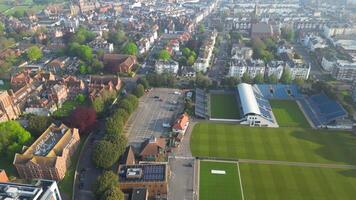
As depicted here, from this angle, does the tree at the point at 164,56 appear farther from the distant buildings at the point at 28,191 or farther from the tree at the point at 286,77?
the distant buildings at the point at 28,191

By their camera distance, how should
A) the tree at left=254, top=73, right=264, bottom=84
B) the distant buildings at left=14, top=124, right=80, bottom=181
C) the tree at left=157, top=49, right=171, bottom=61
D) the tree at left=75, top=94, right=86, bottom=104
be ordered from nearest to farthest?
the distant buildings at left=14, top=124, right=80, bottom=181
the tree at left=75, top=94, right=86, bottom=104
the tree at left=254, top=73, right=264, bottom=84
the tree at left=157, top=49, right=171, bottom=61

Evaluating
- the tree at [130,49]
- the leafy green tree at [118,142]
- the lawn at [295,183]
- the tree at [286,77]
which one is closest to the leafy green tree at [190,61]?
the tree at [130,49]

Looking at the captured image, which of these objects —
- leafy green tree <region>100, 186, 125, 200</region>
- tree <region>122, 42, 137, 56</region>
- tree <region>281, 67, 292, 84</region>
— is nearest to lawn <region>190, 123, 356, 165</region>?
leafy green tree <region>100, 186, 125, 200</region>

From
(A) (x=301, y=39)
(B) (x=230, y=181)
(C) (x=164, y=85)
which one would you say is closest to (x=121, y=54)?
(C) (x=164, y=85)

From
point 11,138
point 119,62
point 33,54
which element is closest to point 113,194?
point 11,138

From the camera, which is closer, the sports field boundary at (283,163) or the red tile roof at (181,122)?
the sports field boundary at (283,163)

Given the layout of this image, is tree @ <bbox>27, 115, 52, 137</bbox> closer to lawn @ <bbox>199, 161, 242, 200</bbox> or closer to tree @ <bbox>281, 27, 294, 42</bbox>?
lawn @ <bbox>199, 161, 242, 200</bbox>

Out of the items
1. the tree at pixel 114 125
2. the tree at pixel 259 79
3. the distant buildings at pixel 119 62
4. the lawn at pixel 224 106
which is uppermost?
the distant buildings at pixel 119 62

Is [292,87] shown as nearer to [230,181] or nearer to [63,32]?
[230,181]
